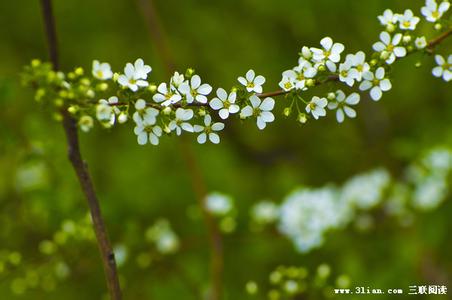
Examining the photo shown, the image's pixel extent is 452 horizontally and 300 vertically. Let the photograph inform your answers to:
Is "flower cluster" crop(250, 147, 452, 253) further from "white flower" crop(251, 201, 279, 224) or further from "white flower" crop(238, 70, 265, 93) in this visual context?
"white flower" crop(238, 70, 265, 93)

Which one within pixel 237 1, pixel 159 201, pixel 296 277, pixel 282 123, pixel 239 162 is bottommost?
pixel 296 277

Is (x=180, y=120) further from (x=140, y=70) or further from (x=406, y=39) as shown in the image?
(x=406, y=39)

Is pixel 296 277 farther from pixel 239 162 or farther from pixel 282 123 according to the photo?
pixel 282 123

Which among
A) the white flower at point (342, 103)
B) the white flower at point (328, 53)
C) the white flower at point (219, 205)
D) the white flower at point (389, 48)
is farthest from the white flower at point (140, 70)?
the white flower at point (219, 205)

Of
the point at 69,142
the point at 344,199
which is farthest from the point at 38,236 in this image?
the point at 69,142

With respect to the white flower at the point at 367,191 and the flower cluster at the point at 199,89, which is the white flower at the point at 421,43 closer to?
the flower cluster at the point at 199,89

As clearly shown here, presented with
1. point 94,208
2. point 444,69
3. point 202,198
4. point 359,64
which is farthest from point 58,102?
point 202,198
